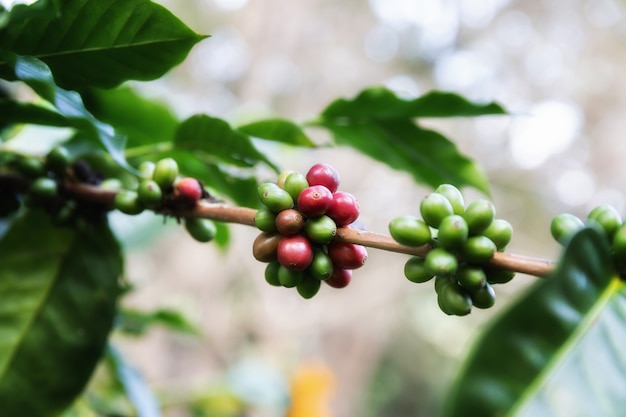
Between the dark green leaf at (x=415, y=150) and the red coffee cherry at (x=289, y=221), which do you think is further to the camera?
the dark green leaf at (x=415, y=150)

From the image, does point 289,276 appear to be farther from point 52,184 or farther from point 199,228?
point 52,184

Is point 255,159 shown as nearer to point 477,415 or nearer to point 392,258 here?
point 477,415

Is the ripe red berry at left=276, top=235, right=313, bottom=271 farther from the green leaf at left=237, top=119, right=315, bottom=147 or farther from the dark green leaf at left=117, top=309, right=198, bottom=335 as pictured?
the dark green leaf at left=117, top=309, right=198, bottom=335

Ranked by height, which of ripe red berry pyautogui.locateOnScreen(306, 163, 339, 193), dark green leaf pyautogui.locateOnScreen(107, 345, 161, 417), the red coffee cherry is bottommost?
dark green leaf pyautogui.locateOnScreen(107, 345, 161, 417)

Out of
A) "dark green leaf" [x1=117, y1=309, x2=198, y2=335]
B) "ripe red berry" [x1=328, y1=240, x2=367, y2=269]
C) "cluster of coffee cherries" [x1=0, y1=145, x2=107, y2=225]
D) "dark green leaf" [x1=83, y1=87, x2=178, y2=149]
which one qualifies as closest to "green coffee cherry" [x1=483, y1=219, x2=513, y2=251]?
"ripe red berry" [x1=328, y1=240, x2=367, y2=269]

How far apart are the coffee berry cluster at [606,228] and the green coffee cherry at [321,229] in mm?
173

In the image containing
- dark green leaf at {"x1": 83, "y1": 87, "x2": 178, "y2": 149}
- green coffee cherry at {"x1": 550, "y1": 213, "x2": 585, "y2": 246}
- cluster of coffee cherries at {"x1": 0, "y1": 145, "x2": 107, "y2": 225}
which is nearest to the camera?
green coffee cherry at {"x1": 550, "y1": 213, "x2": 585, "y2": 246}

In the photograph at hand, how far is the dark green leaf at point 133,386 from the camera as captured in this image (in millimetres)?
864

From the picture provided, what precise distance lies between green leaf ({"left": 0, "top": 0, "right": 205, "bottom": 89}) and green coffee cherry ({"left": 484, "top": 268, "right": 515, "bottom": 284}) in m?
0.35

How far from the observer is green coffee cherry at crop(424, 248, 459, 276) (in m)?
0.36

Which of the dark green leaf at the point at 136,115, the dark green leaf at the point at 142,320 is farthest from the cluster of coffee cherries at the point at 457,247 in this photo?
the dark green leaf at the point at 142,320

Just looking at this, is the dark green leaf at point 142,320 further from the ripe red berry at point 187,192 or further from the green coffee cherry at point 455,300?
the green coffee cherry at point 455,300

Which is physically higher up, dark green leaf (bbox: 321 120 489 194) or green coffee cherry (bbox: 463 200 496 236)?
green coffee cherry (bbox: 463 200 496 236)

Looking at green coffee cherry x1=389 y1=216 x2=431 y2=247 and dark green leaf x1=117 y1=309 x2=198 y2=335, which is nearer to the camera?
green coffee cherry x1=389 y1=216 x2=431 y2=247
